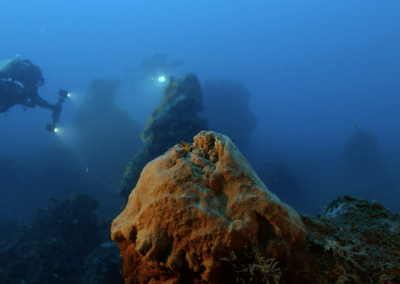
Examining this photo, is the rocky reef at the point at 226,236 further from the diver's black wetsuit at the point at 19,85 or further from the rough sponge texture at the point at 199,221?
the diver's black wetsuit at the point at 19,85

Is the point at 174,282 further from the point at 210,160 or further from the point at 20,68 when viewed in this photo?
the point at 20,68

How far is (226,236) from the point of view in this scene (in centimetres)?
183

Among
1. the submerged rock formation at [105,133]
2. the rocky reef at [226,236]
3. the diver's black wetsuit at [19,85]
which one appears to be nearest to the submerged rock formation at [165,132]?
the diver's black wetsuit at [19,85]

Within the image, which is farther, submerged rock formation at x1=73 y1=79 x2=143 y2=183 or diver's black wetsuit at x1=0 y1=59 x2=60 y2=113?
submerged rock formation at x1=73 y1=79 x2=143 y2=183

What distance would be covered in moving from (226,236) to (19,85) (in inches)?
686

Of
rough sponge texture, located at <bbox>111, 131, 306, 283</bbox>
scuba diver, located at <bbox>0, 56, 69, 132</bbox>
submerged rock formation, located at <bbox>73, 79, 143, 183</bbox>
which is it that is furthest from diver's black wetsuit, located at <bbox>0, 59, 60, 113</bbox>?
rough sponge texture, located at <bbox>111, 131, 306, 283</bbox>

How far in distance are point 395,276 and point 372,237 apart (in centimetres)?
57

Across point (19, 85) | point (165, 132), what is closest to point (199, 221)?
point (165, 132)

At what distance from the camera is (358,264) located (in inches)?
78.3

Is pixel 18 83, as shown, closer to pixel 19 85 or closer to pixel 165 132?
pixel 19 85

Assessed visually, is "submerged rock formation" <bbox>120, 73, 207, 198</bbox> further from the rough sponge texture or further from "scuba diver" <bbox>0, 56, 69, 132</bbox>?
the rough sponge texture

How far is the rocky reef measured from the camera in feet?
6.12

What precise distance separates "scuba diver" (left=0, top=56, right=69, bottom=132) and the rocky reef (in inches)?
627

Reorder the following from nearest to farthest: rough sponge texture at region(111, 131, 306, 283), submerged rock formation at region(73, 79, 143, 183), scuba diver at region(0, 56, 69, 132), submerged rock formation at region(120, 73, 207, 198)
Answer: rough sponge texture at region(111, 131, 306, 283)
submerged rock formation at region(120, 73, 207, 198)
scuba diver at region(0, 56, 69, 132)
submerged rock formation at region(73, 79, 143, 183)
